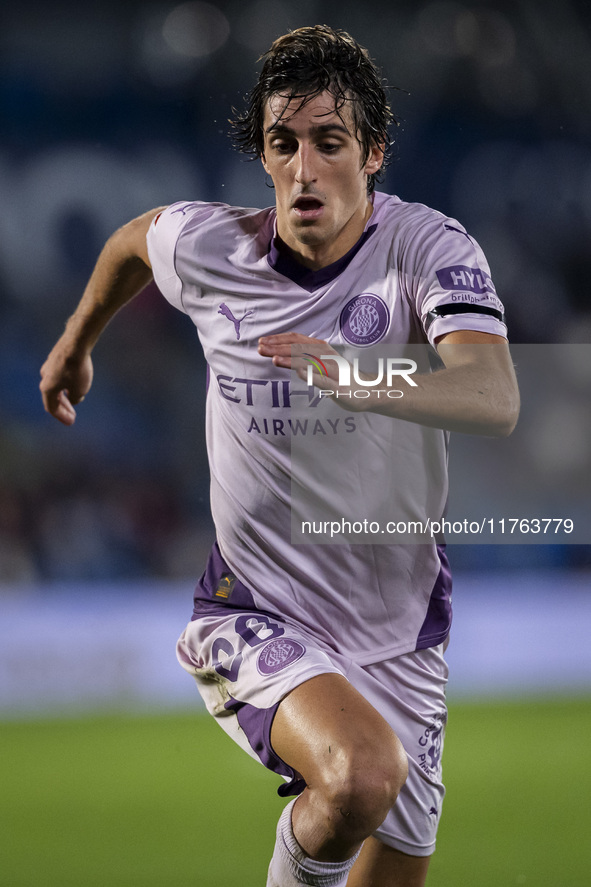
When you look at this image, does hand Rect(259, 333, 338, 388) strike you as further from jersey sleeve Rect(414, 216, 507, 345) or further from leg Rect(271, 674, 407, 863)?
leg Rect(271, 674, 407, 863)

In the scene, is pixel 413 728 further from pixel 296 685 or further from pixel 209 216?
pixel 209 216

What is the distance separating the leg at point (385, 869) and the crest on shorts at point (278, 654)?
61 cm

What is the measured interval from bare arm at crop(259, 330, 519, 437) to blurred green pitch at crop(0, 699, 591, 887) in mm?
1614

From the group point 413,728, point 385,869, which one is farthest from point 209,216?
point 385,869

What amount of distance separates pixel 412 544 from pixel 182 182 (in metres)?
3.93

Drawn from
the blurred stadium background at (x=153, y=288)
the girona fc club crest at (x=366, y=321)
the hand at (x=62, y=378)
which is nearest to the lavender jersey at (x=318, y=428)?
the girona fc club crest at (x=366, y=321)

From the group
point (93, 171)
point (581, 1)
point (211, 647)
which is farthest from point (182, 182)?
point (211, 647)

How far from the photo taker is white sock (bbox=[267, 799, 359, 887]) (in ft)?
6.29

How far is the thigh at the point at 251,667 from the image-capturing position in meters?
2.02

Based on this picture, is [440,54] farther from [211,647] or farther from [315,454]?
[211,647]

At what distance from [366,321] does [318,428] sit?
264 millimetres

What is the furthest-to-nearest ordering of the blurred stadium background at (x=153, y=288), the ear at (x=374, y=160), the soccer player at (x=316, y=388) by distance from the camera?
the blurred stadium background at (x=153, y=288), the ear at (x=374, y=160), the soccer player at (x=316, y=388)

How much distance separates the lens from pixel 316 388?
2.27 metres

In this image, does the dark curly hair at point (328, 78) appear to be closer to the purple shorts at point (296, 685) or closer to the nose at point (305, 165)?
the nose at point (305, 165)
